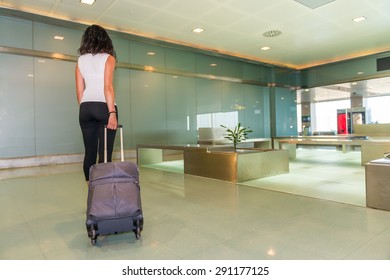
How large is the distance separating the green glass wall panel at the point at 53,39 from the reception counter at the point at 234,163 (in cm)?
373

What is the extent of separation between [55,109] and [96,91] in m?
4.51

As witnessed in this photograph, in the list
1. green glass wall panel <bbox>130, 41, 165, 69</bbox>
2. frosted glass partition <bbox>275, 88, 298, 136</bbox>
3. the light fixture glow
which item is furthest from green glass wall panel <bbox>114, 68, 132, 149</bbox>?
frosted glass partition <bbox>275, 88, 298, 136</bbox>

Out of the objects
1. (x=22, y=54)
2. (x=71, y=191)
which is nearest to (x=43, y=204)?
(x=71, y=191)

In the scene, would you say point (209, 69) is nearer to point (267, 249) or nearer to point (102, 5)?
point (102, 5)

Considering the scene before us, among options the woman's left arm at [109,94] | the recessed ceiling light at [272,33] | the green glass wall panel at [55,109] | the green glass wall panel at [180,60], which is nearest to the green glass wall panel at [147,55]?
the green glass wall panel at [180,60]

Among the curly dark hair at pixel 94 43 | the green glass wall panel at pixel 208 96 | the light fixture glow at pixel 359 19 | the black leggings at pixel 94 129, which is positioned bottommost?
the black leggings at pixel 94 129

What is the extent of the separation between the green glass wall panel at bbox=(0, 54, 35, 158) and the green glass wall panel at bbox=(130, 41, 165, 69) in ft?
7.90

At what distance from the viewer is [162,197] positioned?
10.9ft

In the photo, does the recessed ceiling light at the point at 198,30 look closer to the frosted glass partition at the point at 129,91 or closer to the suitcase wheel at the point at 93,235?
the frosted glass partition at the point at 129,91

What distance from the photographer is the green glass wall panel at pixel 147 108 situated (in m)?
7.27

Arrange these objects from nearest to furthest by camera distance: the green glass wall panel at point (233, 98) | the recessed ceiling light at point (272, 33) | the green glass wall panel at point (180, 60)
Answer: the recessed ceiling light at point (272, 33) → the green glass wall panel at point (180, 60) → the green glass wall panel at point (233, 98)

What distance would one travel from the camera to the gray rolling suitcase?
5.86 ft

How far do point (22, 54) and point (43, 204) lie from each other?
13.5 feet

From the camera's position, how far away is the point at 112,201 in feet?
5.90
